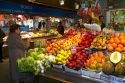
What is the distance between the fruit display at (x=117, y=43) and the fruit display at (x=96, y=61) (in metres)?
0.18

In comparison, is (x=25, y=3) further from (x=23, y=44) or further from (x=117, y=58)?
(x=117, y=58)

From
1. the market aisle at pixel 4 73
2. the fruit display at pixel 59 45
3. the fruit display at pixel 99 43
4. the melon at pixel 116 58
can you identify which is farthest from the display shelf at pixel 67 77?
A: the market aisle at pixel 4 73

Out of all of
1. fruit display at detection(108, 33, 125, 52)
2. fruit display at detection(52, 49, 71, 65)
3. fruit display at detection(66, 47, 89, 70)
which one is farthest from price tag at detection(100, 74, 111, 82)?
fruit display at detection(52, 49, 71, 65)

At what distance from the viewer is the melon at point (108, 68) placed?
10.7ft

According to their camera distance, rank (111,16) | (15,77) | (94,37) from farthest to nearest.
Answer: (111,16), (15,77), (94,37)

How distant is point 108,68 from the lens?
328cm

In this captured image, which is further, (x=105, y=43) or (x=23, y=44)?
(x=23, y=44)

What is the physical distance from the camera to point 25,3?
1149 centimetres

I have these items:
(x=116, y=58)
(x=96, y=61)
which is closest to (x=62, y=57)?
(x=96, y=61)

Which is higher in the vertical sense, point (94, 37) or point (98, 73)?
point (94, 37)

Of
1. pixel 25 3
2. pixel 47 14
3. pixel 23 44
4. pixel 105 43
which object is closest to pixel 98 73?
pixel 105 43

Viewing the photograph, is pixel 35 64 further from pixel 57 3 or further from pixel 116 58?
pixel 57 3

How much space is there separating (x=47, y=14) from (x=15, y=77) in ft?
26.2

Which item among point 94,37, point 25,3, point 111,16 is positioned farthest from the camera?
point 25,3
